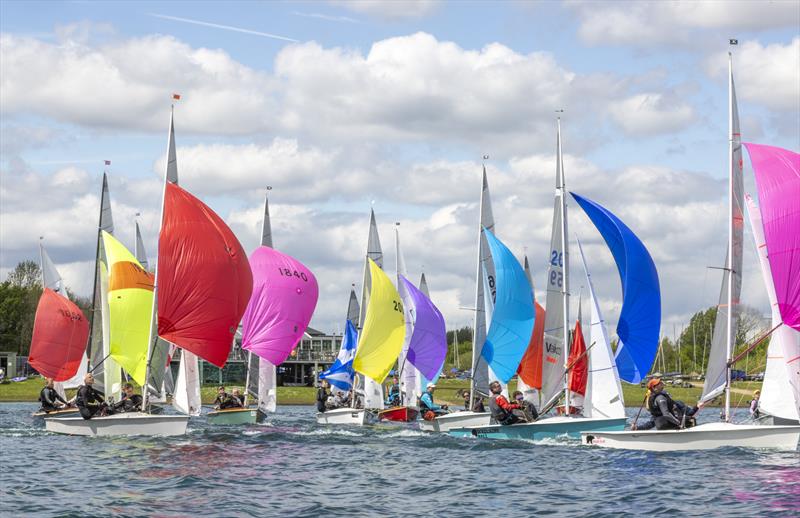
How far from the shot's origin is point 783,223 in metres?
28.0

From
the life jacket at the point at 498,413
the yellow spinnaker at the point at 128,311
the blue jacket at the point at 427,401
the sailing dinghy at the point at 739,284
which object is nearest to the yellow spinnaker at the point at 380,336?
the blue jacket at the point at 427,401

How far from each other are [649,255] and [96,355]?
23.2 meters

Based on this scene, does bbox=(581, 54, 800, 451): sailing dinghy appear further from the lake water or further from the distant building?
the distant building

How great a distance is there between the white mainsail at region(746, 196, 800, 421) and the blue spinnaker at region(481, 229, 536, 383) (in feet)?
41.3

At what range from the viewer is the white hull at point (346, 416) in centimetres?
4678

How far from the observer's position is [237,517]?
20453 millimetres

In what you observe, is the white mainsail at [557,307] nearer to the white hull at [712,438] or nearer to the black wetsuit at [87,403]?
the white hull at [712,438]

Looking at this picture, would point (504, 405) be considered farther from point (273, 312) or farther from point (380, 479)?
point (273, 312)

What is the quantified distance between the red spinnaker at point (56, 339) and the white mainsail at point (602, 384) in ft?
82.4

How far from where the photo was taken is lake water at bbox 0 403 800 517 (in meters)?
21.4

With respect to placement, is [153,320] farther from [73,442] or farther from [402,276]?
[402,276]

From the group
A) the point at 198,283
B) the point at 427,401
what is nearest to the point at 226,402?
the point at 427,401

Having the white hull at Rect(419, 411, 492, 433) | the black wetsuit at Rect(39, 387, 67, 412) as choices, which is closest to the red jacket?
the white hull at Rect(419, 411, 492, 433)

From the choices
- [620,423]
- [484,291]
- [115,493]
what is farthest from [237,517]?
[484,291]
